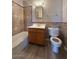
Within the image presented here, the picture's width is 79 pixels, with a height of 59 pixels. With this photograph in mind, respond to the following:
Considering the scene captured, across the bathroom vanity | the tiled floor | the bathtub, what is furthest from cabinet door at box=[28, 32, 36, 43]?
the tiled floor

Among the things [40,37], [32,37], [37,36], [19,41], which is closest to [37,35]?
[37,36]

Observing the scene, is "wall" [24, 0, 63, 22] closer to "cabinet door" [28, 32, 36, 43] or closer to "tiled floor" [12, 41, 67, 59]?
"cabinet door" [28, 32, 36, 43]

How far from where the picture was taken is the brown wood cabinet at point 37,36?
478 centimetres

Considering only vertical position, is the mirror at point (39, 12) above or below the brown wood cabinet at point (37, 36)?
above

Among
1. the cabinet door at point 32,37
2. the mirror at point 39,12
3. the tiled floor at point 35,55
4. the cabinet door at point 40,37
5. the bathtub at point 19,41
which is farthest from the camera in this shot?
the mirror at point 39,12

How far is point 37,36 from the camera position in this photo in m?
4.87

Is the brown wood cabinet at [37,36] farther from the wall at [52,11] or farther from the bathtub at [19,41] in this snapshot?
the wall at [52,11]

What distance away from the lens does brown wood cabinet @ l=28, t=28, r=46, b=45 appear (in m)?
4.78

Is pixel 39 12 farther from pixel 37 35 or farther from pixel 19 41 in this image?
pixel 19 41

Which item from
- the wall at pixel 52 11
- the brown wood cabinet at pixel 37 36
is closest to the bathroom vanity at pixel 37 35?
the brown wood cabinet at pixel 37 36

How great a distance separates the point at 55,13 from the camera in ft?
19.0

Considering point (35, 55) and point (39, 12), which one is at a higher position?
point (39, 12)
